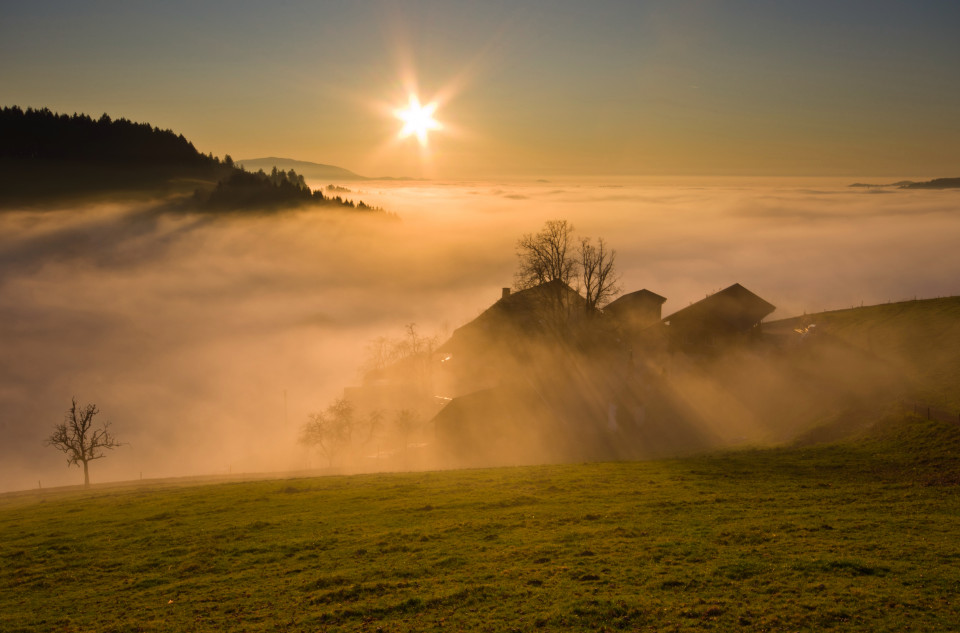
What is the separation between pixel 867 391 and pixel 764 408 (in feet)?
30.6

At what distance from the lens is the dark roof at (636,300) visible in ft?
281

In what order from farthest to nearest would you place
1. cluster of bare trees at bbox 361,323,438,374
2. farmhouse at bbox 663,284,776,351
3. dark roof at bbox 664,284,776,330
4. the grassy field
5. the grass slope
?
1. cluster of bare trees at bbox 361,323,438,374
2. dark roof at bbox 664,284,776,330
3. farmhouse at bbox 663,284,776,351
4. the grass slope
5. the grassy field

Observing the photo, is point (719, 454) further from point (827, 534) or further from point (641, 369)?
point (641, 369)

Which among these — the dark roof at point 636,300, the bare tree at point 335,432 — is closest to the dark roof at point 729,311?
the dark roof at point 636,300

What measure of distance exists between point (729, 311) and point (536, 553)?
59817mm

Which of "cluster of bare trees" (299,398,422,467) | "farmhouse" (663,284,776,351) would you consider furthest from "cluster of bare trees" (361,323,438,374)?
"farmhouse" (663,284,776,351)

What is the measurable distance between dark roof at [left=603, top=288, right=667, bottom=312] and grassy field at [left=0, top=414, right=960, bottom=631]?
5060 centimetres

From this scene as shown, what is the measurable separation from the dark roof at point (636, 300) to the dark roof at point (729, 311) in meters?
8.87

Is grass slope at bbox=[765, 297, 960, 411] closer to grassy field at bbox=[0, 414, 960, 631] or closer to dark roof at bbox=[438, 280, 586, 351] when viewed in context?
grassy field at bbox=[0, 414, 960, 631]

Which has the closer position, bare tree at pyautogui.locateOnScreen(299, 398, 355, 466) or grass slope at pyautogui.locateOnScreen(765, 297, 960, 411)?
grass slope at pyautogui.locateOnScreen(765, 297, 960, 411)

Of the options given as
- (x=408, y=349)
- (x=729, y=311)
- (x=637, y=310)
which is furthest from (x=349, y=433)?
(x=729, y=311)

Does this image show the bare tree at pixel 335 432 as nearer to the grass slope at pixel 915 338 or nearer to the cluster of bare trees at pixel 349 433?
the cluster of bare trees at pixel 349 433

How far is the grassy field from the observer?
17000mm

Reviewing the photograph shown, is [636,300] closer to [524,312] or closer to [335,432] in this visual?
[524,312]
